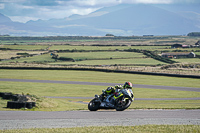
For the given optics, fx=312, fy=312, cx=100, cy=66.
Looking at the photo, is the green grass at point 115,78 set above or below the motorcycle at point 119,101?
below

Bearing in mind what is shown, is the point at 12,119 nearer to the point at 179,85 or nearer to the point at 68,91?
the point at 68,91

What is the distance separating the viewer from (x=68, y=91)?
45281 millimetres

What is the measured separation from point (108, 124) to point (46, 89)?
1226 inches

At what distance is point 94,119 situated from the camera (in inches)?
716

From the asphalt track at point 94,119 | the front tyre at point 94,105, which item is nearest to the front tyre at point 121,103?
the asphalt track at point 94,119

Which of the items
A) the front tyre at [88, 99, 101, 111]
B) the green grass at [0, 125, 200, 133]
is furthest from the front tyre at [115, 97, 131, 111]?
the green grass at [0, 125, 200, 133]

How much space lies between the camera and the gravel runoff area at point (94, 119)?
653 inches

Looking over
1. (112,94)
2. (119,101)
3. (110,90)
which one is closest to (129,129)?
(119,101)

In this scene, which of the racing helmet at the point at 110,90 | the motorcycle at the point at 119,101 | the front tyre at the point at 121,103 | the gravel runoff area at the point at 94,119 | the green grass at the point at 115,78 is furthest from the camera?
the green grass at the point at 115,78

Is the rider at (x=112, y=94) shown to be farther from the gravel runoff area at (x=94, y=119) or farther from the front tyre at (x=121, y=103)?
the gravel runoff area at (x=94, y=119)

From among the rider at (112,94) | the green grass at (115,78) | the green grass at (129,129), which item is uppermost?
the rider at (112,94)

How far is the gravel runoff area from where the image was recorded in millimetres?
16578

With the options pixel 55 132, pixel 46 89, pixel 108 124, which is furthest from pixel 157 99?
pixel 55 132

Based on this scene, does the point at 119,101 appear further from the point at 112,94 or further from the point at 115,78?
the point at 115,78
